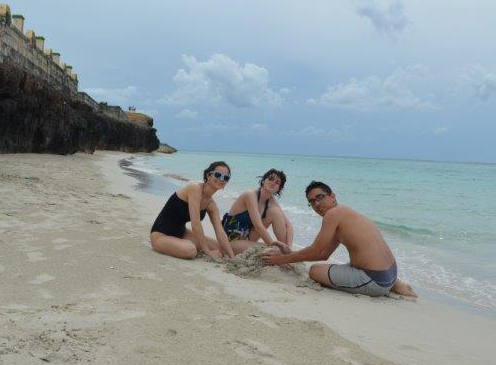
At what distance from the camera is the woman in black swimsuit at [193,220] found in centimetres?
449

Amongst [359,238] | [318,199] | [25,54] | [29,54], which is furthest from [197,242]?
[29,54]

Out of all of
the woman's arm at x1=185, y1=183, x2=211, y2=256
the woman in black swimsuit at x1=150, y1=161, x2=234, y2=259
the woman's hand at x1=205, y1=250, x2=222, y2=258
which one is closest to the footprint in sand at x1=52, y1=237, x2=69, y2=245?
the woman in black swimsuit at x1=150, y1=161, x2=234, y2=259

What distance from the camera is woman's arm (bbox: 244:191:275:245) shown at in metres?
4.81

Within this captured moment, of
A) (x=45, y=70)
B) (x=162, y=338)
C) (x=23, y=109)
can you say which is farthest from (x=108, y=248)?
(x=45, y=70)

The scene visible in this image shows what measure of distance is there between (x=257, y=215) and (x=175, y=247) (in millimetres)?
937

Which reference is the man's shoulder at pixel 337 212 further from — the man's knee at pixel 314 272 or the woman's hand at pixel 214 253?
the woman's hand at pixel 214 253

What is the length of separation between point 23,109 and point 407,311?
48.5 ft

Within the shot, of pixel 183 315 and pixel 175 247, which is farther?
pixel 175 247

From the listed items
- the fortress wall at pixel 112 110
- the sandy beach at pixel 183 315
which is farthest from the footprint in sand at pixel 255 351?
the fortress wall at pixel 112 110

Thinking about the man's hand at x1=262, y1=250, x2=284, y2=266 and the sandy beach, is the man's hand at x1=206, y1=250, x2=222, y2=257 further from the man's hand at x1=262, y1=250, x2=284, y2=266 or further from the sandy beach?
the man's hand at x1=262, y1=250, x2=284, y2=266

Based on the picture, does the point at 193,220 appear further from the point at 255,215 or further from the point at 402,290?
the point at 402,290

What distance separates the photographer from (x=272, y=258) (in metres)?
4.35

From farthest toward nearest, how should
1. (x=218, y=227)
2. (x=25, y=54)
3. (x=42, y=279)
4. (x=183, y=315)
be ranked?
1. (x=25, y=54)
2. (x=218, y=227)
3. (x=42, y=279)
4. (x=183, y=315)

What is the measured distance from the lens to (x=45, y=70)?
2175cm
